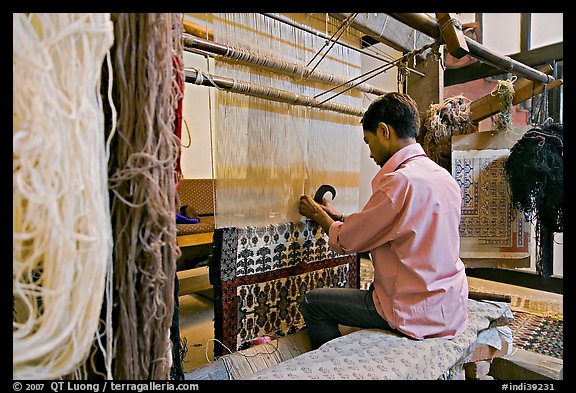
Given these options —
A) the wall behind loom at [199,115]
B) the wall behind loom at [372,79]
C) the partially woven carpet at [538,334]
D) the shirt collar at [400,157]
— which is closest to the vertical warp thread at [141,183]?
the wall behind loom at [372,79]

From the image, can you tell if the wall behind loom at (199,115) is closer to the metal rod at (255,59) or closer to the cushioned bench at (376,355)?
the metal rod at (255,59)

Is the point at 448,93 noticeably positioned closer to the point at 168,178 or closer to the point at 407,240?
the point at 407,240

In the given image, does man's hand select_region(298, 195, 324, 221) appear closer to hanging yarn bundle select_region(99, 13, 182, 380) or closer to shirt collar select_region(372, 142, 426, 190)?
shirt collar select_region(372, 142, 426, 190)

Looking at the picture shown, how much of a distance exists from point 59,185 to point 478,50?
5.99 ft

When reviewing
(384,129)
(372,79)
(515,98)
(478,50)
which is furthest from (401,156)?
(372,79)

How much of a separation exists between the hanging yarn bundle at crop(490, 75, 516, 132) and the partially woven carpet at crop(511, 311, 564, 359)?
4.71 feet

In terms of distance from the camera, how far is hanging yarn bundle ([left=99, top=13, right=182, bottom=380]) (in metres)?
0.79

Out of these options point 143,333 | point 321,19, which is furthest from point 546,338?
point 143,333

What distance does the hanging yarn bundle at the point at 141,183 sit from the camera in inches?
31.3

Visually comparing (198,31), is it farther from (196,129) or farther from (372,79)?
(372,79)

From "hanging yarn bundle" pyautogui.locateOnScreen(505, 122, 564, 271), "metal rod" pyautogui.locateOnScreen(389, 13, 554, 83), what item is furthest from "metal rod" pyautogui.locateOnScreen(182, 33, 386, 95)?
"hanging yarn bundle" pyautogui.locateOnScreen(505, 122, 564, 271)

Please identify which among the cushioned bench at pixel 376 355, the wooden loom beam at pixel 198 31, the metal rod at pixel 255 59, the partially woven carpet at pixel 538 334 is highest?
the wooden loom beam at pixel 198 31

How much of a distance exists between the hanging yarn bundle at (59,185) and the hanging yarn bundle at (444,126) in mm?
1988
